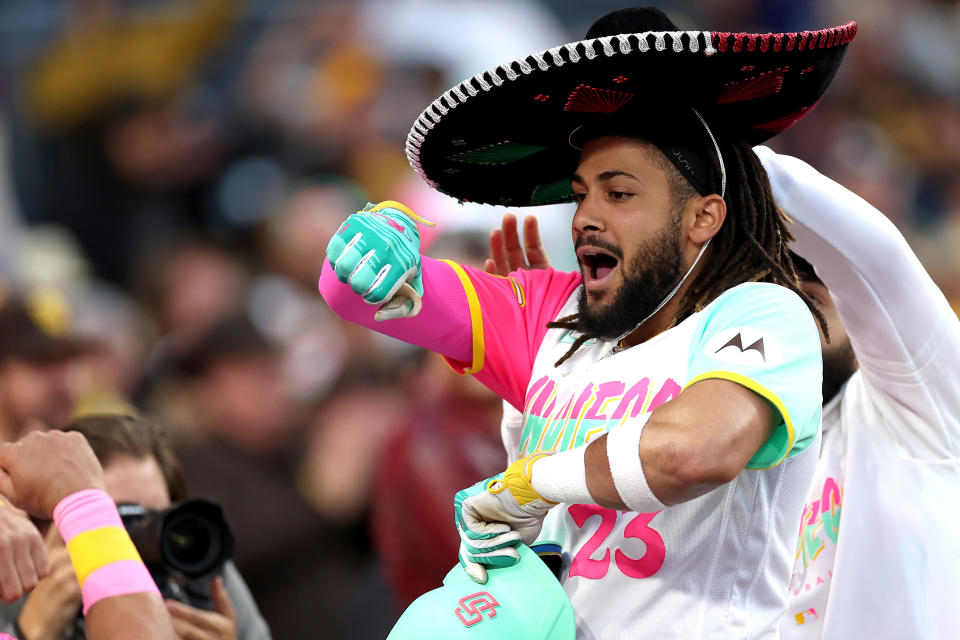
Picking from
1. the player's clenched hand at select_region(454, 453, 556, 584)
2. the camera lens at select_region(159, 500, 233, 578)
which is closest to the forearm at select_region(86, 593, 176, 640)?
the camera lens at select_region(159, 500, 233, 578)

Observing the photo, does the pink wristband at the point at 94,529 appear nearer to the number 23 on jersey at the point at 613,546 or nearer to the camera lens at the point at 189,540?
the camera lens at the point at 189,540

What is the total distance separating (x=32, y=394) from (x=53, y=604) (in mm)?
1801

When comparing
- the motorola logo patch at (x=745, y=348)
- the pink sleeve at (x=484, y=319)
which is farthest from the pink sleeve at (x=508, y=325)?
the motorola logo patch at (x=745, y=348)

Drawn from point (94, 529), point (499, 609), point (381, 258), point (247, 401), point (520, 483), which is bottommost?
point (247, 401)

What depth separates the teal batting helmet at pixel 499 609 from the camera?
2.13 m

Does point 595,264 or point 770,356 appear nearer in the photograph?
point 770,356

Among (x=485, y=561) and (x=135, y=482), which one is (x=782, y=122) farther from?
(x=135, y=482)

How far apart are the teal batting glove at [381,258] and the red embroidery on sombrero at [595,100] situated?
0.40m

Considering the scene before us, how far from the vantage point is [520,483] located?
6.97ft

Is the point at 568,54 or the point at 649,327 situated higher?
the point at 568,54

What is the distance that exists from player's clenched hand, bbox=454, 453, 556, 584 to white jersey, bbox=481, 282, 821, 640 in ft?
0.53

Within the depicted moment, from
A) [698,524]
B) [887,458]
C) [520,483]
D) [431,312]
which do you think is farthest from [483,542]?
[887,458]

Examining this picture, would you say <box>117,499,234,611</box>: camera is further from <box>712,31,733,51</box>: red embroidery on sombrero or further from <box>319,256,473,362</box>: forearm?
<box>712,31,733,51</box>: red embroidery on sombrero

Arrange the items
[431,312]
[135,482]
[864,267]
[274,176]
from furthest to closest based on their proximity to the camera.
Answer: [274,176] → [135,482] → [864,267] → [431,312]
